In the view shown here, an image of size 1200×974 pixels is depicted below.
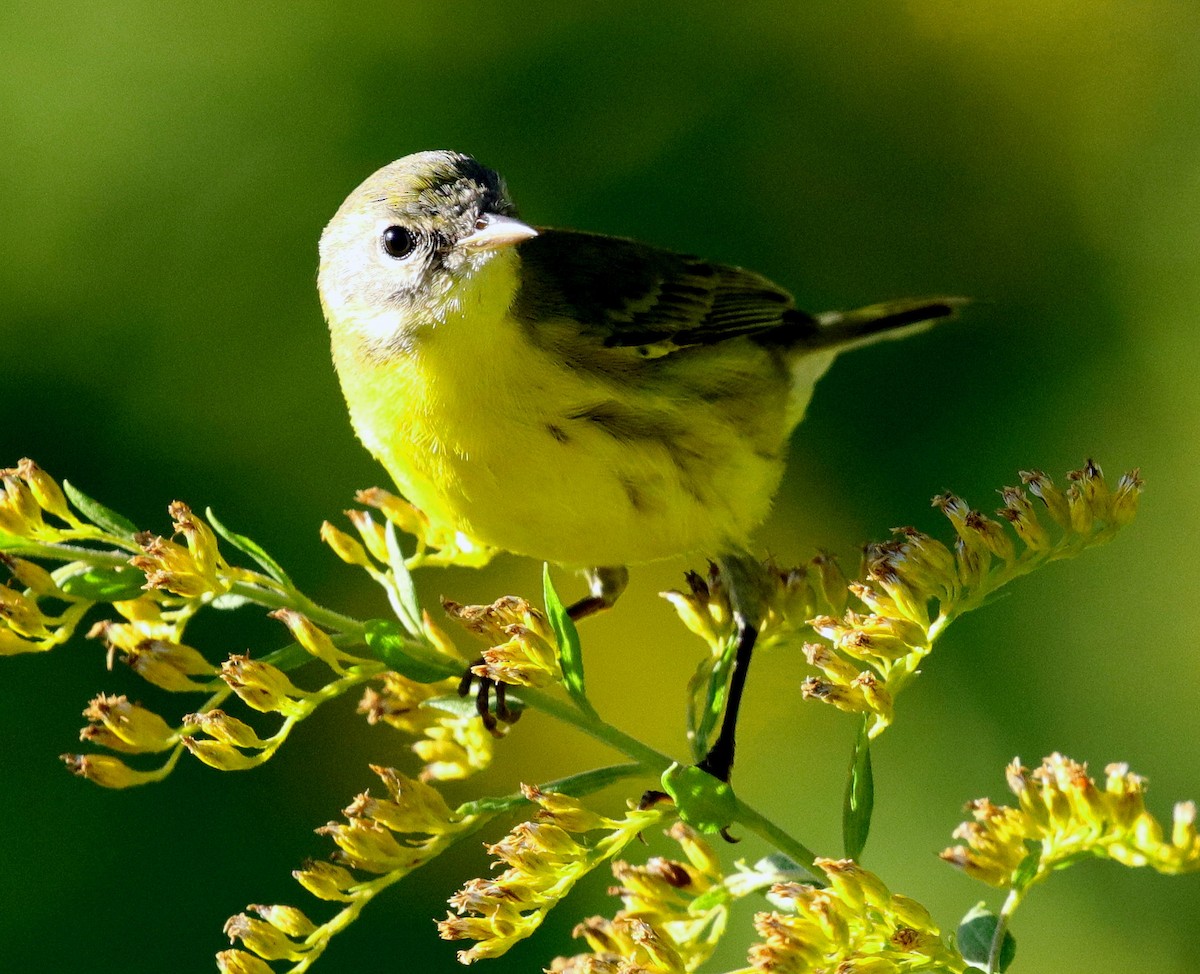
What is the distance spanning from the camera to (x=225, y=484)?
11.7 ft

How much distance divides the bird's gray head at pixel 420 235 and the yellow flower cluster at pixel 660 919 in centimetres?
140

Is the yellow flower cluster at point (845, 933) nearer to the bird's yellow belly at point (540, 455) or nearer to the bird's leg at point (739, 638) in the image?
the bird's leg at point (739, 638)

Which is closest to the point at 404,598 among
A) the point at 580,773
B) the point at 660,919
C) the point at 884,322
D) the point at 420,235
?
the point at 580,773

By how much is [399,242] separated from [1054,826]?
1928 mm

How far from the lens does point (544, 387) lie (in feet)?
9.48

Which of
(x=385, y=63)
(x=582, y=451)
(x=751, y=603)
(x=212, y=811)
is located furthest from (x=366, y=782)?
(x=385, y=63)

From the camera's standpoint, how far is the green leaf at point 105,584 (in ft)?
6.38

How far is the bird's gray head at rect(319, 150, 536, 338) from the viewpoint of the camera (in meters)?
2.99

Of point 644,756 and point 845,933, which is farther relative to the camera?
point 644,756

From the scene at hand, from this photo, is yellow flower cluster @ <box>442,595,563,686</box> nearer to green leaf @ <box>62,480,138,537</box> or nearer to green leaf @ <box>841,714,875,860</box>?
green leaf @ <box>841,714,875,860</box>

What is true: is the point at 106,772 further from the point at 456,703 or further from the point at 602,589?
the point at 602,589

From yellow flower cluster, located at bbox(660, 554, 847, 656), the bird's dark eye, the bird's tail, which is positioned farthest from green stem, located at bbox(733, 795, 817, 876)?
the bird's tail

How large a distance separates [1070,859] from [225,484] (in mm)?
2404

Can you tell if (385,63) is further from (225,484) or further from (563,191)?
(225,484)
